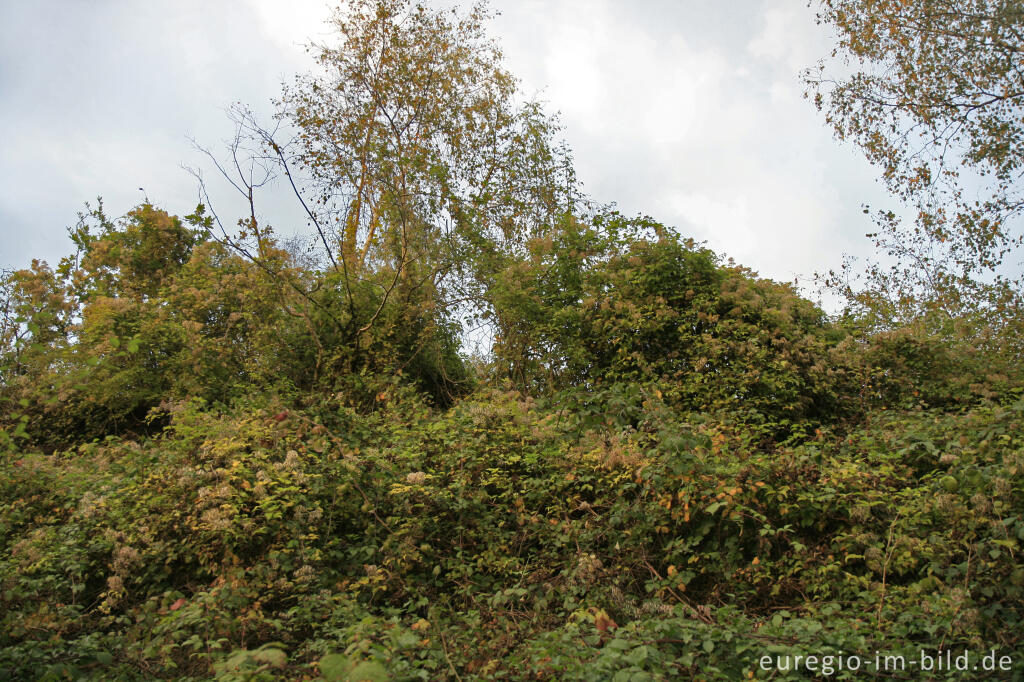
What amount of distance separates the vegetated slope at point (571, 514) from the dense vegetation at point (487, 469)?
0.03 meters

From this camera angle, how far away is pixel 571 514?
16.9 ft

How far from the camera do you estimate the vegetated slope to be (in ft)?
10.7

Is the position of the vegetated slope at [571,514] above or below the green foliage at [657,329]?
below

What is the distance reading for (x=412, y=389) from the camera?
8945 mm

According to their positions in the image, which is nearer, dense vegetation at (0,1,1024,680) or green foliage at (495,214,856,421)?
dense vegetation at (0,1,1024,680)

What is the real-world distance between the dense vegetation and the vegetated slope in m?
0.03

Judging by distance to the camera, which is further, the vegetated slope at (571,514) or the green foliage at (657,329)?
the green foliage at (657,329)

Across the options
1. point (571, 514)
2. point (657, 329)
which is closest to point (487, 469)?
point (571, 514)

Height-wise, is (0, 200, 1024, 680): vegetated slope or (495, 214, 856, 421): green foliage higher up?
(495, 214, 856, 421): green foliage

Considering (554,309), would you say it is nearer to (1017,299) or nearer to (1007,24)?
(1017,299)

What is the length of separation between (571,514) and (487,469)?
0.83 meters

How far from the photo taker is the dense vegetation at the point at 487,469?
11.1ft

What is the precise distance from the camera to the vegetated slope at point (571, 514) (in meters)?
3.26

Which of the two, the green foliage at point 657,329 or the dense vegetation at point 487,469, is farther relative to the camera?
the green foliage at point 657,329
